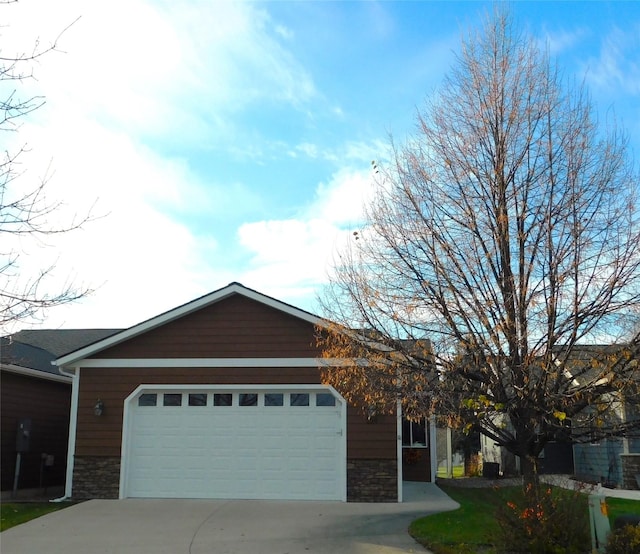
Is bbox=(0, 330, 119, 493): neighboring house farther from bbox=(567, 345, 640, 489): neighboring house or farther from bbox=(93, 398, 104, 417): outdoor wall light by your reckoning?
bbox=(567, 345, 640, 489): neighboring house

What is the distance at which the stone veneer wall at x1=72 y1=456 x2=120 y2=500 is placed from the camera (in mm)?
14383

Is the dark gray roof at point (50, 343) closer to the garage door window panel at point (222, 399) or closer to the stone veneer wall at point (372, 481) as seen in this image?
the garage door window panel at point (222, 399)

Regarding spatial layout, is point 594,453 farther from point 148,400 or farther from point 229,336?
point 148,400

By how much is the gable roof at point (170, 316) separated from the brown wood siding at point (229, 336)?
0.16 m

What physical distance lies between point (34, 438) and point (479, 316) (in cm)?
1311

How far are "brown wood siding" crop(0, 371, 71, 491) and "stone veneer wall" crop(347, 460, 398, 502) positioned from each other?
841 cm

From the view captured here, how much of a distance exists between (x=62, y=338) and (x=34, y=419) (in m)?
6.05

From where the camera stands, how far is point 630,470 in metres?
16.8

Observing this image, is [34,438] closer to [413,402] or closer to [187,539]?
[187,539]

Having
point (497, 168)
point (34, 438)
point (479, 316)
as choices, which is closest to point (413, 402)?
point (479, 316)

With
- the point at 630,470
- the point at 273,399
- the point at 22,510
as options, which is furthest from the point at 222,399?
the point at 630,470

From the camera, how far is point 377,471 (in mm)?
14000

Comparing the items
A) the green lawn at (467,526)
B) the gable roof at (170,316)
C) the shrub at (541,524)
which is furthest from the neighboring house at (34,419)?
the shrub at (541,524)

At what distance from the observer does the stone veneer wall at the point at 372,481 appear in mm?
13898
